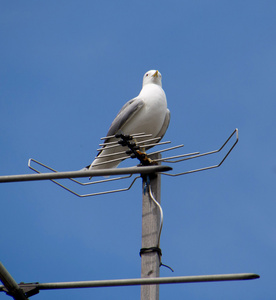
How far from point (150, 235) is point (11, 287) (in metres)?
1.53

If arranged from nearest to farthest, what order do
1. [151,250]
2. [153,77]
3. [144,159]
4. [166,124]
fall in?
[151,250]
[144,159]
[166,124]
[153,77]

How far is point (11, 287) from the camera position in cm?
497

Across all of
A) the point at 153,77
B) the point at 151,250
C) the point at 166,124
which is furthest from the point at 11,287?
the point at 153,77

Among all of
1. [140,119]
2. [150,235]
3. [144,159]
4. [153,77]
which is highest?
[153,77]

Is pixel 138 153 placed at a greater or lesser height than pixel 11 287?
greater

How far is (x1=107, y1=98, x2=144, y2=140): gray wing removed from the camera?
8695mm

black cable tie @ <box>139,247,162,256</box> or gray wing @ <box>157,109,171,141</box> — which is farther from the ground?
gray wing @ <box>157,109,171,141</box>

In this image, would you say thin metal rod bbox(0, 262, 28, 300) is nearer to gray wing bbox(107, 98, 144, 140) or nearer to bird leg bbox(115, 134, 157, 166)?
bird leg bbox(115, 134, 157, 166)

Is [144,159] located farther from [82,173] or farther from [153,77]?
[153,77]

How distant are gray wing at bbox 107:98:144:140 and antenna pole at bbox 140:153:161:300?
2338mm

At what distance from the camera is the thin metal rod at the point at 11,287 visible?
4855mm

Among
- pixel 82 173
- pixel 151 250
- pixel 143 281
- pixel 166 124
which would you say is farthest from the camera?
pixel 166 124

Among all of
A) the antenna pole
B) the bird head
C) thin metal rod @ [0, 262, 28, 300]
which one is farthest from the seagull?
thin metal rod @ [0, 262, 28, 300]

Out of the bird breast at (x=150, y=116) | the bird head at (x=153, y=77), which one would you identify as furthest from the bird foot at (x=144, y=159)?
the bird head at (x=153, y=77)
